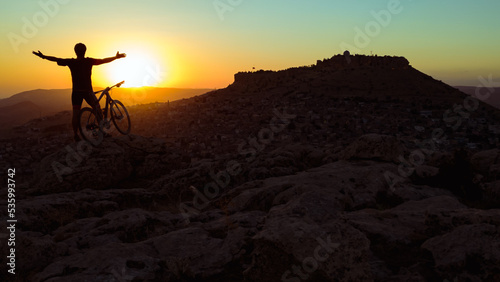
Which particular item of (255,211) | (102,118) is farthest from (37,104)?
(255,211)

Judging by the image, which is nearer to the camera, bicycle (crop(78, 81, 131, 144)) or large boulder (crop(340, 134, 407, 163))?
bicycle (crop(78, 81, 131, 144))

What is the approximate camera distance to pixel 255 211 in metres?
7.68

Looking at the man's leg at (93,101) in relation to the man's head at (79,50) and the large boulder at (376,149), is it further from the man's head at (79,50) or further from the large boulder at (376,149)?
the large boulder at (376,149)

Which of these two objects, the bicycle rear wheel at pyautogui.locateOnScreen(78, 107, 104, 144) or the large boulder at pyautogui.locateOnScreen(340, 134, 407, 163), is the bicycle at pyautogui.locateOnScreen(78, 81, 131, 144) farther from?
the large boulder at pyautogui.locateOnScreen(340, 134, 407, 163)

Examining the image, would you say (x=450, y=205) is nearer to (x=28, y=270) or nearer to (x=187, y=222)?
(x=187, y=222)

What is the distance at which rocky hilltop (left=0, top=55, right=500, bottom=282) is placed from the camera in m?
4.97

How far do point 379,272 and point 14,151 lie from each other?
67.2ft

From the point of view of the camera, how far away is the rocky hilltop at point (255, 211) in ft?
16.3

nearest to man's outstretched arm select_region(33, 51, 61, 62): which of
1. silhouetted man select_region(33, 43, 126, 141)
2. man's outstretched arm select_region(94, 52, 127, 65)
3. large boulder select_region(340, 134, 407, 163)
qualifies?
silhouetted man select_region(33, 43, 126, 141)

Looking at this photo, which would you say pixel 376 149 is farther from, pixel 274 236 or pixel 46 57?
pixel 46 57

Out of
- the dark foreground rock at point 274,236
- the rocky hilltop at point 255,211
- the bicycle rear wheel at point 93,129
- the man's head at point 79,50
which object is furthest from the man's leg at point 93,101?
the dark foreground rock at point 274,236

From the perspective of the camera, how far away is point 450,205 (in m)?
7.57

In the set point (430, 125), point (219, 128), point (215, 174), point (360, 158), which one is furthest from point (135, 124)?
point (430, 125)

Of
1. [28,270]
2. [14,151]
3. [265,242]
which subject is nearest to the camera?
[265,242]
